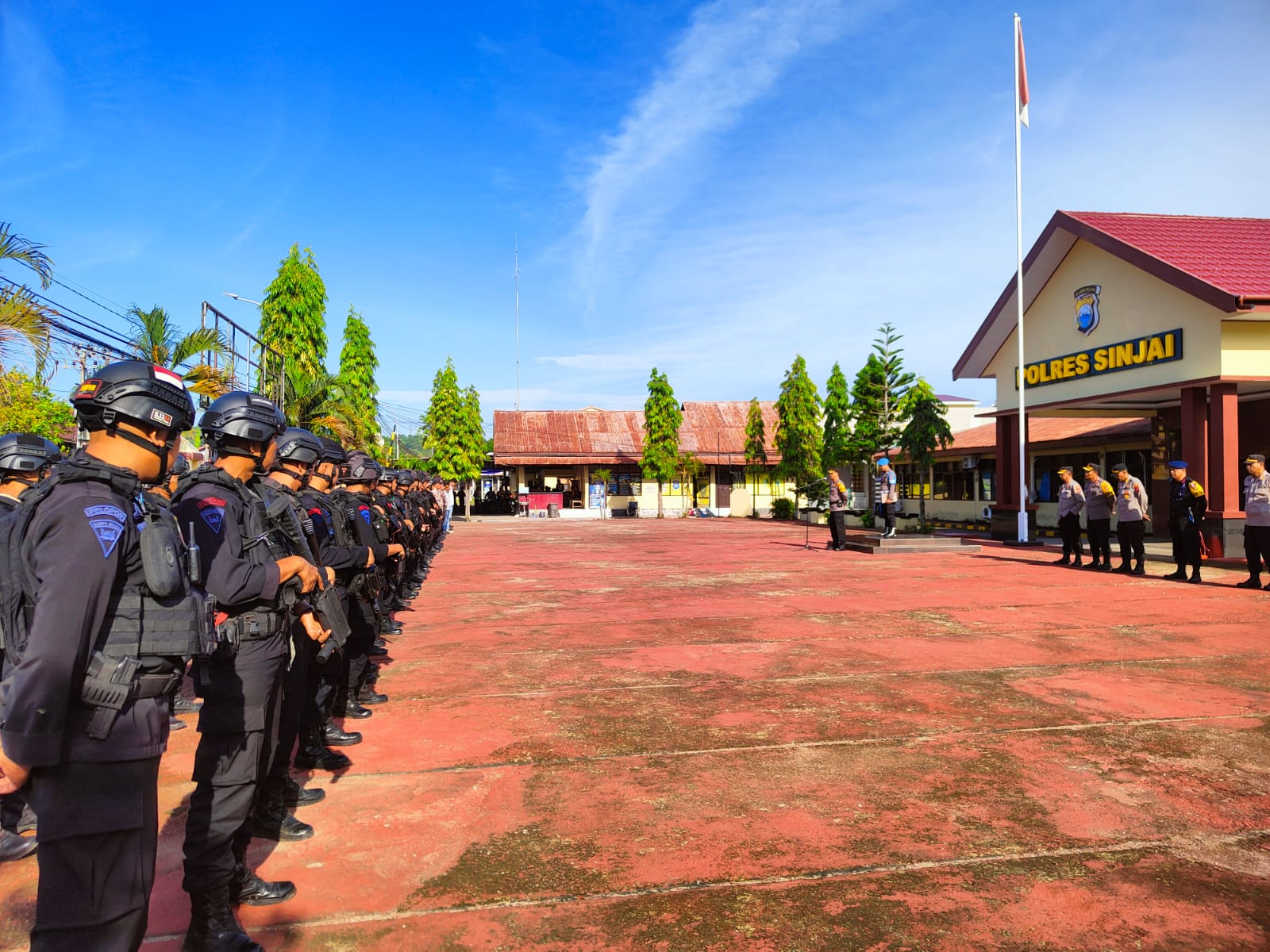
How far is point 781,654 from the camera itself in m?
→ 7.43

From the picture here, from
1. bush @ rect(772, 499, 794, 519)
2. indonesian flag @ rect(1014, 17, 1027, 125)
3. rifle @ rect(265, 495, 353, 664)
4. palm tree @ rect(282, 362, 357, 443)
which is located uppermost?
indonesian flag @ rect(1014, 17, 1027, 125)

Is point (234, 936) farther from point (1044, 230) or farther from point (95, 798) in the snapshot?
point (1044, 230)

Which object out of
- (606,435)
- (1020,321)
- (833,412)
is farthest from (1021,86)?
(606,435)

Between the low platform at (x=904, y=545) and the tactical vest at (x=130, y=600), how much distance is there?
16.7m

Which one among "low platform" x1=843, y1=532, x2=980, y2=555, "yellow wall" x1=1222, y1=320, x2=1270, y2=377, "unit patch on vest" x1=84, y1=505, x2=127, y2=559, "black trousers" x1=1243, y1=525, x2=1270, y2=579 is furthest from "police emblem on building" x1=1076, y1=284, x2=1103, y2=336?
"unit patch on vest" x1=84, y1=505, x2=127, y2=559

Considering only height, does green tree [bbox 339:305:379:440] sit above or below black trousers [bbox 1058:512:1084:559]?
above

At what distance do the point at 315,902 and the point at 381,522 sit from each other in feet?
13.3

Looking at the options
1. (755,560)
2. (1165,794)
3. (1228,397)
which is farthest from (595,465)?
(1165,794)

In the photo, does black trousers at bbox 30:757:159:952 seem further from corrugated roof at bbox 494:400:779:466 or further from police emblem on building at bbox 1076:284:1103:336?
corrugated roof at bbox 494:400:779:466

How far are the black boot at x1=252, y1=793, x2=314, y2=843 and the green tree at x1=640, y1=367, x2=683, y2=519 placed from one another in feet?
116

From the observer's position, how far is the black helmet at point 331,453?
521cm

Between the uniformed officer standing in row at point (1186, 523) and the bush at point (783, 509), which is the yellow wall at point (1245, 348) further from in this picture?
the bush at point (783, 509)

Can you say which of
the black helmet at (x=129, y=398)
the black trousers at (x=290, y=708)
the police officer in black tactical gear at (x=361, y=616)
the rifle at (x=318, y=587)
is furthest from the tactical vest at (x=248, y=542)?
the police officer in black tactical gear at (x=361, y=616)

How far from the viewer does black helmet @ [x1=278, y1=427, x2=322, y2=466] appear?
176 inches
